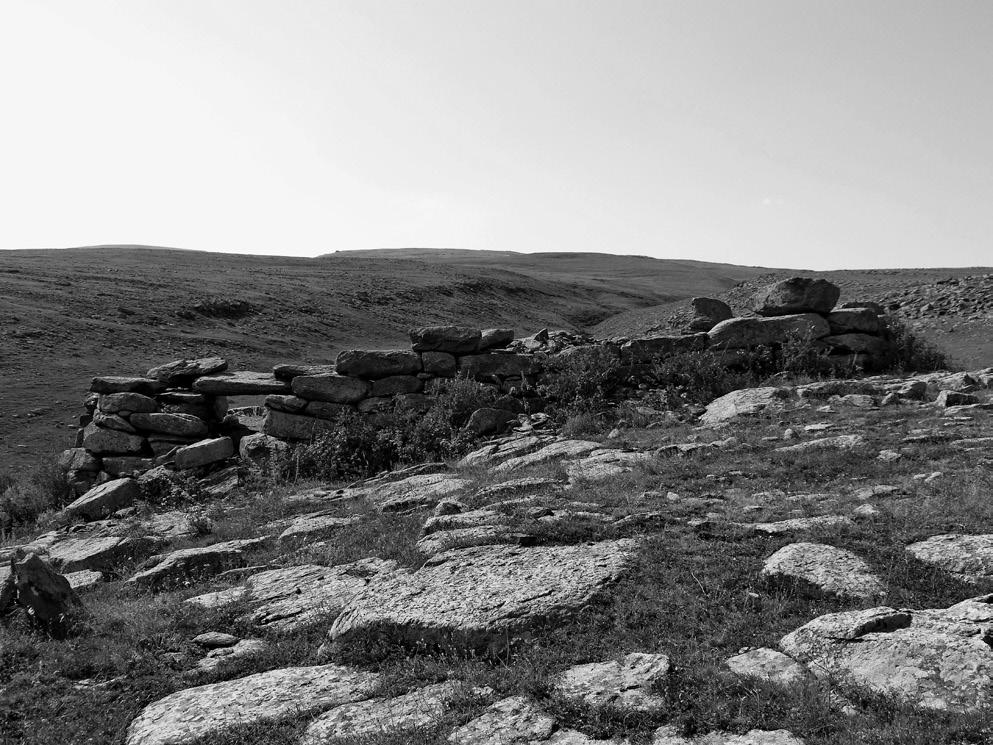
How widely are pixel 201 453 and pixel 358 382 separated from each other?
8.93ft

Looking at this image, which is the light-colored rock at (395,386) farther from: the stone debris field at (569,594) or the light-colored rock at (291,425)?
the stone debris field at (569,594)

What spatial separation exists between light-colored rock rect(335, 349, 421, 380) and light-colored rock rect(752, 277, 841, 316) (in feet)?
21.7

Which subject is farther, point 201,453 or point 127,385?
point 127,385

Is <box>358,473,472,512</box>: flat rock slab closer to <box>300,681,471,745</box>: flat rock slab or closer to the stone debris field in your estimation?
the stone debris field

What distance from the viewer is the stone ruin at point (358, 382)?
1304 centimetres

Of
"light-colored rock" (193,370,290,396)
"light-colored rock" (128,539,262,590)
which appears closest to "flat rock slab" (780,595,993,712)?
"light-colored rock" (128,539,262,590)

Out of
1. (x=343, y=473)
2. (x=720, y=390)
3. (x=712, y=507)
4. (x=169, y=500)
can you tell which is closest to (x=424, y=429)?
(x=343, y=473)

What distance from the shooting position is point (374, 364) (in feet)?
43.4

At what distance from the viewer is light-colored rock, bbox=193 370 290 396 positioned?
534 inches

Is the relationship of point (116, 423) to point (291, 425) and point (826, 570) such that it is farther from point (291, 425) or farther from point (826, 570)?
point (826, 570)

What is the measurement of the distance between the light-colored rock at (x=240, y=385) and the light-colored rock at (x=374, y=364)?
117cm

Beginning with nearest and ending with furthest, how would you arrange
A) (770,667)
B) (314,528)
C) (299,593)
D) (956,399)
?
1. (770,667)
2. (299,593)
3. (314,528)
4. (956,399)

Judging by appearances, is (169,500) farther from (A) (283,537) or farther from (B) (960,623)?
(B) (960,623)

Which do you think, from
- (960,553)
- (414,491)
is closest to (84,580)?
(414,491)
